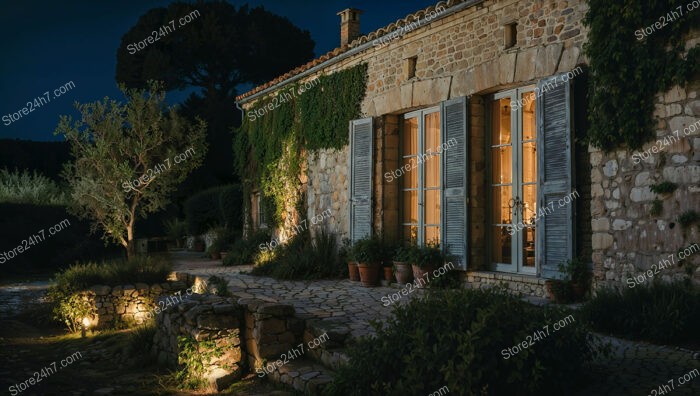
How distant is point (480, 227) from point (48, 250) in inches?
455

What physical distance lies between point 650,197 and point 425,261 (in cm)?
283

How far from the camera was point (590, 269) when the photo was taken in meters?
5.68

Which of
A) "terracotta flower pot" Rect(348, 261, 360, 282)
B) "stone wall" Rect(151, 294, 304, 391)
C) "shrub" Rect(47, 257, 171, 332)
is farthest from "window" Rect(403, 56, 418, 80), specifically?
"shrub" Rect(47, 257, 171, 332)

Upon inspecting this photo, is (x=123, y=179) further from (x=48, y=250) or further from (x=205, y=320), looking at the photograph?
(x=205, y=320)

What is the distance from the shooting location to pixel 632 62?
17.2 feet

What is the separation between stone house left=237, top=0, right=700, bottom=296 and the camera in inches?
208

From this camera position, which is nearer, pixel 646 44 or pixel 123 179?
pixel 646 44

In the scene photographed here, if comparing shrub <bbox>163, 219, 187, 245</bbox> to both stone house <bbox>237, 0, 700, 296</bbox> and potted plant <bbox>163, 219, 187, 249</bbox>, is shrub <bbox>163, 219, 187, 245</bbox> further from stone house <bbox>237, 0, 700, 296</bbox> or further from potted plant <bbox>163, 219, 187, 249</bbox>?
→ stone house <bbox>237, 0, 700, 296</bbox>

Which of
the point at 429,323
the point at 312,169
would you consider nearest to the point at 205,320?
the point at 429,323

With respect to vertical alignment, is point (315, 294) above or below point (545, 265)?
below

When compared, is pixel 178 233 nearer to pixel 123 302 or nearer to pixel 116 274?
pixel 116 274

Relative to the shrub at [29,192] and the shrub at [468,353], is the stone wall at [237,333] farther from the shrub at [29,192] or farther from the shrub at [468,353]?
the shrub at [29,192]

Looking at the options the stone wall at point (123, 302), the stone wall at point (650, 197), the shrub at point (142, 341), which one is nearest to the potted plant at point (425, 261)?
the stone wall at point (650, 197)

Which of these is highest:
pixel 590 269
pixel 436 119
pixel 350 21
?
pixel 350 21
